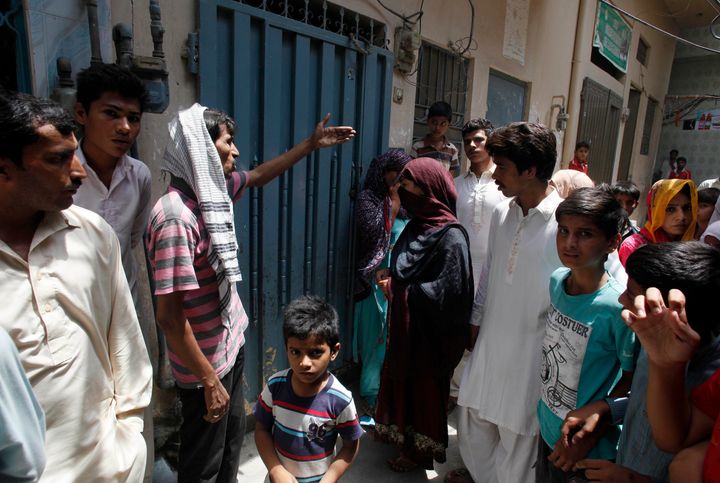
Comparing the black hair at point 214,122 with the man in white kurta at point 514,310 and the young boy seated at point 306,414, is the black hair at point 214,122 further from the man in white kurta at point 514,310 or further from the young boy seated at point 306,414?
the man in white kurta at point 514,310

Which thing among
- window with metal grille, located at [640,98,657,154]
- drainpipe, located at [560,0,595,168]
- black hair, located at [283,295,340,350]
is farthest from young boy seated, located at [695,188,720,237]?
window with metal grille, located at [640,98,657,154]

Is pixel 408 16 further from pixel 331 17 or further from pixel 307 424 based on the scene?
pixel 307 424

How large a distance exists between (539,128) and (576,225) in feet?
1.84

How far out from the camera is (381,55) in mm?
3332

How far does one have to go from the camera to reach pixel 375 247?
313 centimetres

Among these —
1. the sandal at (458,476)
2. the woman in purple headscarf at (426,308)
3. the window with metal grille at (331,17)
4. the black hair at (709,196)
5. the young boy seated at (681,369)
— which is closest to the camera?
the young boy seated at (681,369)

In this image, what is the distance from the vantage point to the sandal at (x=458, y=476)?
2412mm

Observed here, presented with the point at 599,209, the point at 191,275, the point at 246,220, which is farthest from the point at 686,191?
the point at 191,275

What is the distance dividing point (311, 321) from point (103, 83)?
1158mm

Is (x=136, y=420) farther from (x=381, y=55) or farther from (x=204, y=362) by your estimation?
(x=381, y=55)

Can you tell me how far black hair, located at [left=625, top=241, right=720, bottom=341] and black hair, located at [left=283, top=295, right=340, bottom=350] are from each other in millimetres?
1016

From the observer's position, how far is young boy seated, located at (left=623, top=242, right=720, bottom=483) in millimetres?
996

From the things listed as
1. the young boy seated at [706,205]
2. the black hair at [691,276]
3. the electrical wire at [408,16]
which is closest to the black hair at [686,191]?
the young boy seated at [706,205]

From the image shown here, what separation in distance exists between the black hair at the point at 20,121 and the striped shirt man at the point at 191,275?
0.49 meters
